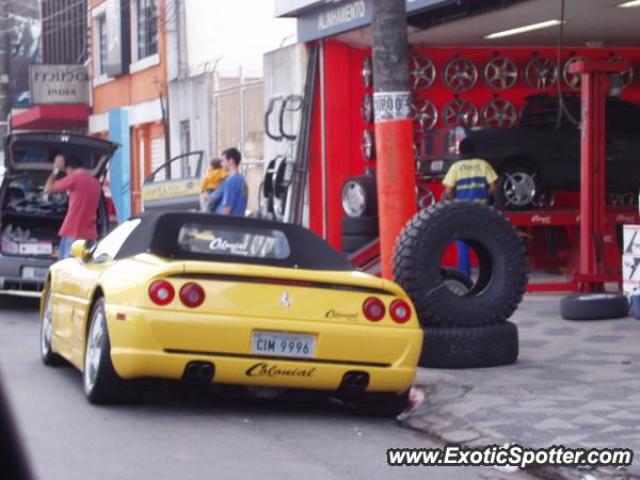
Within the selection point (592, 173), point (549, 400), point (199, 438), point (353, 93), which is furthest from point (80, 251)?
point (353, 93)

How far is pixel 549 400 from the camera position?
8.87 m

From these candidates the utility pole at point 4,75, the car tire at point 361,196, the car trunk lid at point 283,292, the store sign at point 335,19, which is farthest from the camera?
the utility pole at point 4,75

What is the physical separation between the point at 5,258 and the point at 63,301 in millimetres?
5072

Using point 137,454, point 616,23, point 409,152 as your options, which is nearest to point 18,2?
point 616,23

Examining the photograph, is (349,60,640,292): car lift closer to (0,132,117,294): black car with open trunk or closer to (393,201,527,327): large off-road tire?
(393,201,527,327): large off-road tire

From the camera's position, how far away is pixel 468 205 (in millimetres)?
10734

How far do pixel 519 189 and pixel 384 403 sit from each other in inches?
352

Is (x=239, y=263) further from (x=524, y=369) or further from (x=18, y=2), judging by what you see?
(x=18, y=2)

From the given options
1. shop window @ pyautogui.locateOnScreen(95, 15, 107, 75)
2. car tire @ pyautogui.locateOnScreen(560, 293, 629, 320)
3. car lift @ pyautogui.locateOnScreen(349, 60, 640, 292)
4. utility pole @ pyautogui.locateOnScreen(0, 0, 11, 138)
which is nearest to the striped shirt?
car lift @ pyautogui.locateOnScreen(349, 60, 640, 292)

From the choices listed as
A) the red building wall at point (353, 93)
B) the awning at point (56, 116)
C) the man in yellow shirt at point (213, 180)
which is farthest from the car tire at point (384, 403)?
the awning at point (56, 116)

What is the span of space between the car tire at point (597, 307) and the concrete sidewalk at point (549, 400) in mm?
1136

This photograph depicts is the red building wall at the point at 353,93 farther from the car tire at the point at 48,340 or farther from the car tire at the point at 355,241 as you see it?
the car tire at the point at 48,340

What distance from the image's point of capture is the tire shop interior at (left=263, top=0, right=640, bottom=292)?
16797mm

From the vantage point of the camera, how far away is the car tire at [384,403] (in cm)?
873
